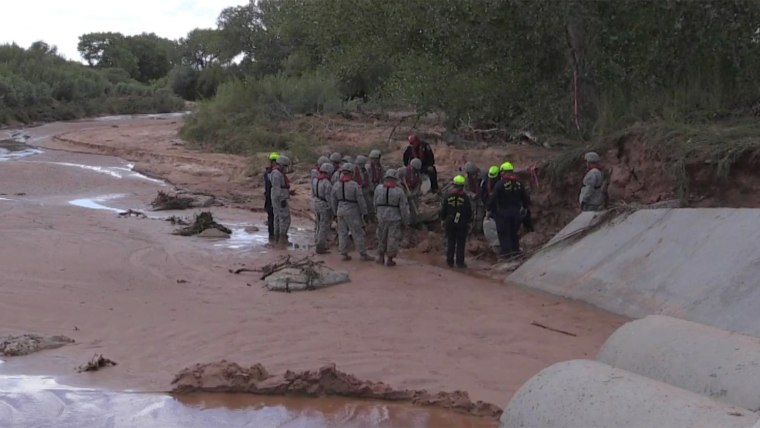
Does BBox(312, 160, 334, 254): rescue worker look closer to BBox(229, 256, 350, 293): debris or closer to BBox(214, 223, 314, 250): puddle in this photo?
BBox(214, 223, 314, 250): puddle

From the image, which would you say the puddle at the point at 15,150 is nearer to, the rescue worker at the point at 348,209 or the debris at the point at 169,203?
the debris at the point at 169,203

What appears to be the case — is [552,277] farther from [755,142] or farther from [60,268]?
[60,268]

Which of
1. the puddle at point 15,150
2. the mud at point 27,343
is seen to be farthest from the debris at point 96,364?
the puddle at point 15,150

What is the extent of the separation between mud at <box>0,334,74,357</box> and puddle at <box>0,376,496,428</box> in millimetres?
1213

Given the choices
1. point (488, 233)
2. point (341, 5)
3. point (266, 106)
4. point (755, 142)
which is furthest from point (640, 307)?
point (266, 106)

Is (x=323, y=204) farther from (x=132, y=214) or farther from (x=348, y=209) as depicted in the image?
(x=132, y=214)

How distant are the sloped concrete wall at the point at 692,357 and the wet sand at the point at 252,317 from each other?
1766mm

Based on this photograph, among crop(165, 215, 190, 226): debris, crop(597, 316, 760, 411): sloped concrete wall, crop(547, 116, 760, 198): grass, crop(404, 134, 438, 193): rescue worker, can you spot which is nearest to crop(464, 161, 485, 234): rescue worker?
crop(404, 134, 438, 193): rescue worker

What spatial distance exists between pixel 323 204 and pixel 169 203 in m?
8.28

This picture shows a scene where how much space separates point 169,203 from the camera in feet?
76.3

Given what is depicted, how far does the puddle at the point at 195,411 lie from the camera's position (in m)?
7.75

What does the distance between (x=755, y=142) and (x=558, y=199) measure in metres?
4.23

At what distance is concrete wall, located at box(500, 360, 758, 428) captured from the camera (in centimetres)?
517

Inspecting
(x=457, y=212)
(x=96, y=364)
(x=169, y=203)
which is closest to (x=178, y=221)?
(x=169, y=203)
